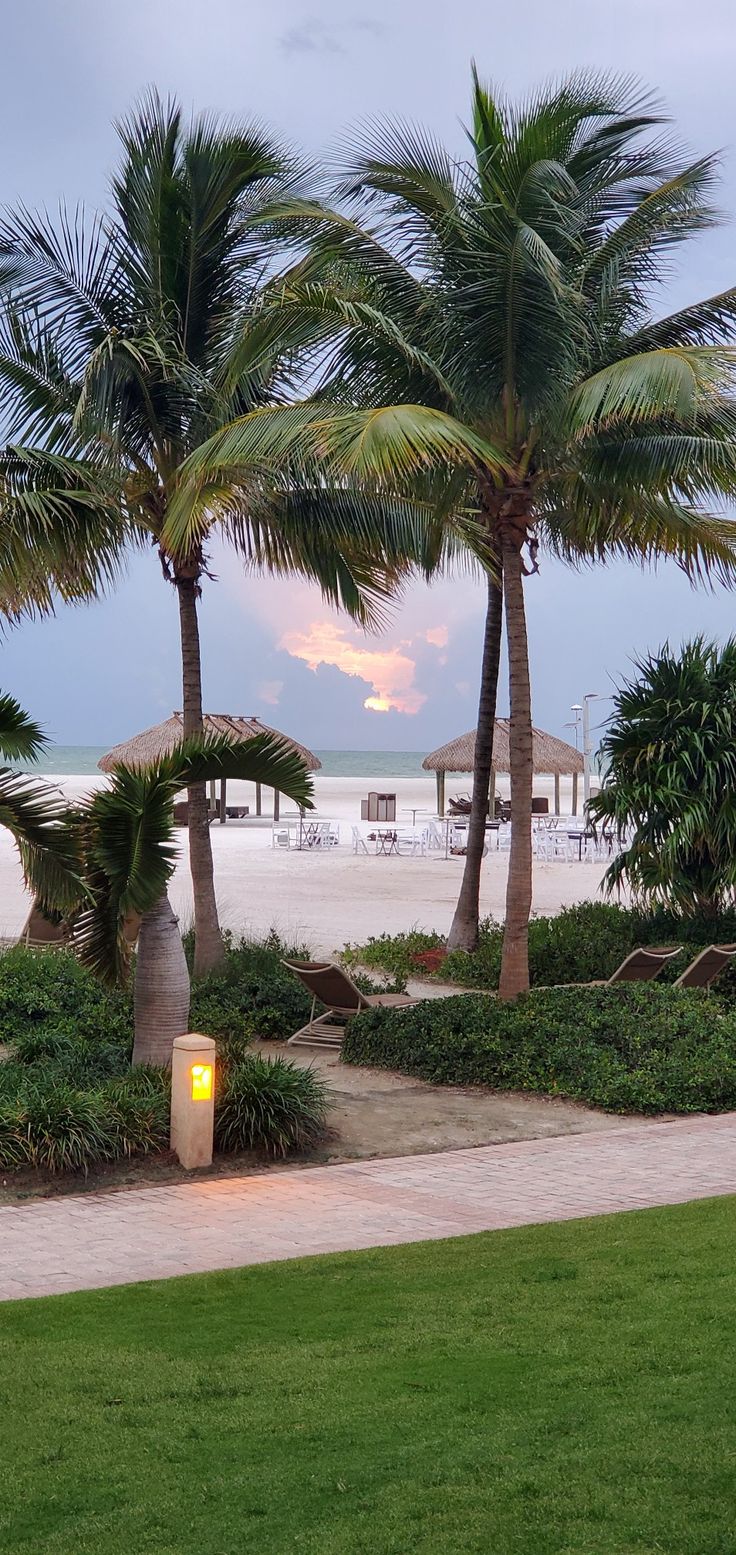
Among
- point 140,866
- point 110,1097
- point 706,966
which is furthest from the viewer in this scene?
point 706,966

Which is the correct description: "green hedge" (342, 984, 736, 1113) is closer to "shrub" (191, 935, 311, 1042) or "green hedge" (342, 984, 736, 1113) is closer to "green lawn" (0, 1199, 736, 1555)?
"shrub" (191, 935, 311, 1042)

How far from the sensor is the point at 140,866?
8.39 m

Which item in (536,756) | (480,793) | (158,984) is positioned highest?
(536,756)

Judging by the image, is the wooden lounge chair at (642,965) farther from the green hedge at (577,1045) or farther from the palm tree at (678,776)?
the palm tree at (678,776)

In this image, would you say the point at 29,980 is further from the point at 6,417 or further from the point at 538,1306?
the point at 538,1306

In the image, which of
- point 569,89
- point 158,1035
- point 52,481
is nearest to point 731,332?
point 569,89

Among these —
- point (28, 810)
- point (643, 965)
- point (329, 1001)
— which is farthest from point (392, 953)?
point (28, 810)

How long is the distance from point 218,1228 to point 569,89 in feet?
28.7

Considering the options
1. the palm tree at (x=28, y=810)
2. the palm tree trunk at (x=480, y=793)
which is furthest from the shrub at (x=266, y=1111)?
the palm tree trunk at (x=480, y=793)

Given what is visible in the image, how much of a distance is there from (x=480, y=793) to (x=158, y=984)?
7.00 m

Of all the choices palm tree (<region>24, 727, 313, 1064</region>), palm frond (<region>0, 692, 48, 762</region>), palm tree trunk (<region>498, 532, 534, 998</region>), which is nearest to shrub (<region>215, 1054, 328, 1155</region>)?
palm tree (<region>24, 727, 313, 1064</region>)

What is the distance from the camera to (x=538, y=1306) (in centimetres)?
508

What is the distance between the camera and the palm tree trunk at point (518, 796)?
11.2m

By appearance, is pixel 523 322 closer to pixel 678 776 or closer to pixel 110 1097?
pixel 678 776
